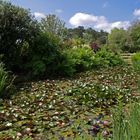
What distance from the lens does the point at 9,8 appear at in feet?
39.8

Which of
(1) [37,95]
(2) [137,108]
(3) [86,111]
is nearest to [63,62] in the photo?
(1) [37,95]

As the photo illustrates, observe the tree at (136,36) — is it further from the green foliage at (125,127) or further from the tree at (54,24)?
the green foliage at (125,127)

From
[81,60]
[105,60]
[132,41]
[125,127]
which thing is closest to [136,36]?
[132,41]

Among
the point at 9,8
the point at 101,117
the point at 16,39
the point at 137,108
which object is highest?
the point at 9,8

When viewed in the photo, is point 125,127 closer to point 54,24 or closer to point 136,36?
point 54,24

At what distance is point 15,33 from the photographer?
39.7 feet

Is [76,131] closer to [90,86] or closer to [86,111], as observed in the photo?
[86,111]

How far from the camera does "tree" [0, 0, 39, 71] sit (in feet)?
38.9

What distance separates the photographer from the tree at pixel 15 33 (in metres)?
11.9

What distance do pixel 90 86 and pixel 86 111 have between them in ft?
7.54

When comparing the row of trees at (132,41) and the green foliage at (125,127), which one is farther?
the row of trees at (132,41)

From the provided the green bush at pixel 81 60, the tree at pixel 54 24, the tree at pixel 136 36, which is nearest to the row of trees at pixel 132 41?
the tree at pixel 136 36

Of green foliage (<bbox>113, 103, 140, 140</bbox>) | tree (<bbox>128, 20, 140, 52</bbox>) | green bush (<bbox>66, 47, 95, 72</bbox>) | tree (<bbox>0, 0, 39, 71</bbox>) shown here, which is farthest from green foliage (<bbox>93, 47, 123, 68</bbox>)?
tree (<bbox>128, 20, 140, 52</bbox>)

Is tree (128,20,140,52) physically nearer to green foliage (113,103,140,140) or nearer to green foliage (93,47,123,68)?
green foliage (93,47,123,68)
